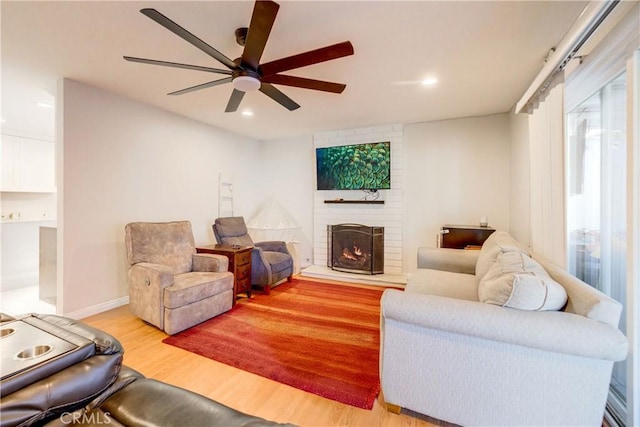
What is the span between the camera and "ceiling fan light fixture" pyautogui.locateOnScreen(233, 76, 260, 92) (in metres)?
1.91

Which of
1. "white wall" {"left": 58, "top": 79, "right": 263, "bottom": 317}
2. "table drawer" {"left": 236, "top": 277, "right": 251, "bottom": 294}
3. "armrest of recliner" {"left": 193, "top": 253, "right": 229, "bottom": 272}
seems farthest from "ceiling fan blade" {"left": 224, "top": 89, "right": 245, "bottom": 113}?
"table drawer" {"left": 236, "top": 277, "right": 251, "bottom": 294}

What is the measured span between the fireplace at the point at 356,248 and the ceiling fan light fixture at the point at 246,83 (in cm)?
292

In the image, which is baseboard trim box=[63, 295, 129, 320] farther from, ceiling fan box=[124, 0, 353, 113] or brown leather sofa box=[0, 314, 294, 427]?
ceiling fan box=[124, 0, 353, 113]

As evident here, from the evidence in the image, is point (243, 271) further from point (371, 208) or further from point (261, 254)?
point (371, 208)

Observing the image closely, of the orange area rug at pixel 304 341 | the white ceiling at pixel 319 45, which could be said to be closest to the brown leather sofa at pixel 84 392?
the orange area rug at pixel 304 341

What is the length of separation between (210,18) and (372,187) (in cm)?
320

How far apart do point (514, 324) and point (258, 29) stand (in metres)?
2.02

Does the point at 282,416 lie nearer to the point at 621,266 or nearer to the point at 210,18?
the point at 621,266

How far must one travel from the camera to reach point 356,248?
447 centimetres

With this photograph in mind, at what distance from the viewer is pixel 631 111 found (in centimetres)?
135

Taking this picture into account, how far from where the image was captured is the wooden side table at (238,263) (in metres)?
3.30

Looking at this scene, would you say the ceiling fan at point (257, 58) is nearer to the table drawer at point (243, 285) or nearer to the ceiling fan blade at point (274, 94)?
the ceiling fan blade at point (274, 94)

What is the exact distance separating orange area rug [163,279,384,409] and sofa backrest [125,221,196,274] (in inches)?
34.2

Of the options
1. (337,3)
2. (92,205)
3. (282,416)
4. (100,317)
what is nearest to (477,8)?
(337,3)
